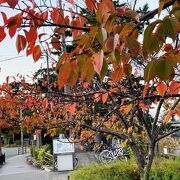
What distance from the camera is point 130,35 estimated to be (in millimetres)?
1707

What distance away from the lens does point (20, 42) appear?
206 cm

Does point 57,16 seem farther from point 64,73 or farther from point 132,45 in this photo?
point 132,45

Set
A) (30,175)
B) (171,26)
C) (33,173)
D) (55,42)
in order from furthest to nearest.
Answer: (33,173), (30,175), (55,42), (171,26)

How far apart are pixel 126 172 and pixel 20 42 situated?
7165mm

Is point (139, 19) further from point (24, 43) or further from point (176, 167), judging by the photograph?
point (176, 167)

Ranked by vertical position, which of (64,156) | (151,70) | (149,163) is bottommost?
(64,156)

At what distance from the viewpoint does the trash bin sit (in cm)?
1905

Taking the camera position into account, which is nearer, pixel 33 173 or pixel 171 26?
pixel 171 26

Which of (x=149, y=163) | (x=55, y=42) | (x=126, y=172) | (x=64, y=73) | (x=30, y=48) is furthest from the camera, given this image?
(x=126, y=172)

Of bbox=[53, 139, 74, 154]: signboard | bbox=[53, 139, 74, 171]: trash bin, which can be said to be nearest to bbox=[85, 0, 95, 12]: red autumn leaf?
bbox=[53, 139, 74, 171]: trash bin

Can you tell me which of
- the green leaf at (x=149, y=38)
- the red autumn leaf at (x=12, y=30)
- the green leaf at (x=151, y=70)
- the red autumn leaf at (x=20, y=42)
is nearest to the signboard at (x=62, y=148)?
the red autumn leaf at (x=20, y=42)

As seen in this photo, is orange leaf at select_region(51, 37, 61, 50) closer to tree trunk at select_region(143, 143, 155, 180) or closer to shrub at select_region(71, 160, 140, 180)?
tree trunk at select_region(143, 143, 155, 180)

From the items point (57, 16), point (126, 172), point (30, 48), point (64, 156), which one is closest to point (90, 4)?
point (57, 16)

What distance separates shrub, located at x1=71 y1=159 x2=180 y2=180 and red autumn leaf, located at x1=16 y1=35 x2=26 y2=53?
255 inches
